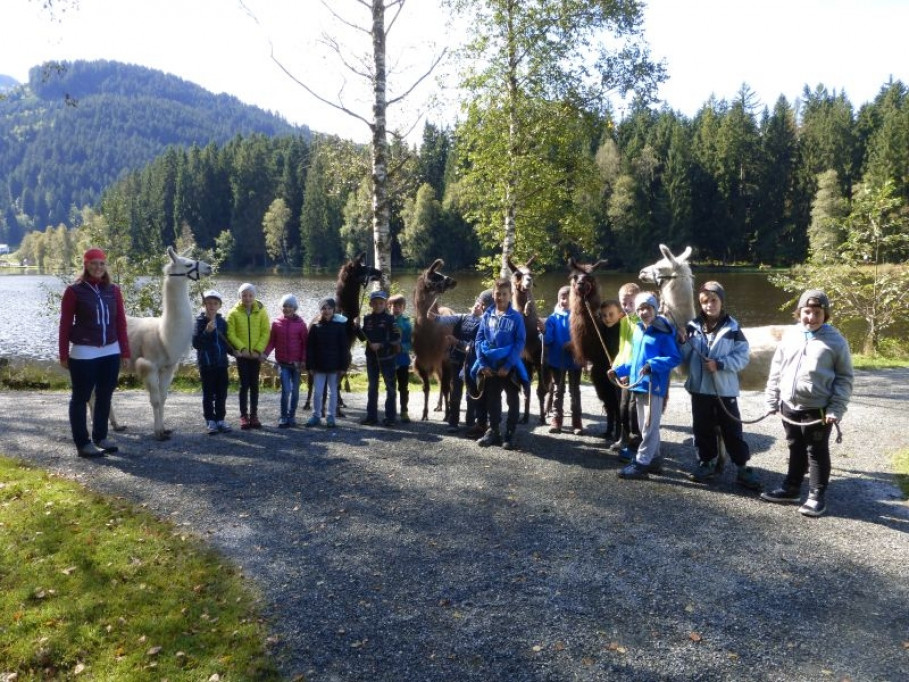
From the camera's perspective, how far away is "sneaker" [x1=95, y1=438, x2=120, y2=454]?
6598 millimetres

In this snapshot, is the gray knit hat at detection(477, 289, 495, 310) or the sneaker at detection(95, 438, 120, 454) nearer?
the sneaker at detection(95, 438, 120, 454)

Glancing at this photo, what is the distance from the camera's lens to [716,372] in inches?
213

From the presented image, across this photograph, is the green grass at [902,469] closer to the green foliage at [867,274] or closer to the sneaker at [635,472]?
the sneaker at [635,472]

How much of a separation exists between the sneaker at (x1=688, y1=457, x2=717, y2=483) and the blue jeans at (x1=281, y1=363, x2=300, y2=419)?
4.72 metres

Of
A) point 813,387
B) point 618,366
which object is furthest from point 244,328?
point 813,387

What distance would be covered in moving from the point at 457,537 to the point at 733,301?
30800mm

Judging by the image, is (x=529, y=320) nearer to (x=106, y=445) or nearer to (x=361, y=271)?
(x=361, y=271)

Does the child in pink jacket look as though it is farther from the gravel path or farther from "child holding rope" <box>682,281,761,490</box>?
"child holding rope" <box>682,281,761,490</box>

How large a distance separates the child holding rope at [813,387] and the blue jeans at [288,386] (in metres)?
5.35

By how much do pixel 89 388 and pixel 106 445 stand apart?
0.83 m

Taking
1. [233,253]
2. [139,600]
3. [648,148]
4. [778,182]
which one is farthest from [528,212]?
[233,253]

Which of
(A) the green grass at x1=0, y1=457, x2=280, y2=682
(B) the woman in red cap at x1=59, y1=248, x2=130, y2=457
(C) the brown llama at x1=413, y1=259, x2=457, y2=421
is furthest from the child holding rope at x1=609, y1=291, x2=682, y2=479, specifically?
(B) the woman in red cap at x1=59, y1=248, x2=130, y2=457

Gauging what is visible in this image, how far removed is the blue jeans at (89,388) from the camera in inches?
240

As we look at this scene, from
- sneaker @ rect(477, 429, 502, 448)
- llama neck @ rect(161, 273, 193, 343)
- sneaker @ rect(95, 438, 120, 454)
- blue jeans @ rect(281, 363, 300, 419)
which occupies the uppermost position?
llama neck @ rect(161, 273, 193, 343)
